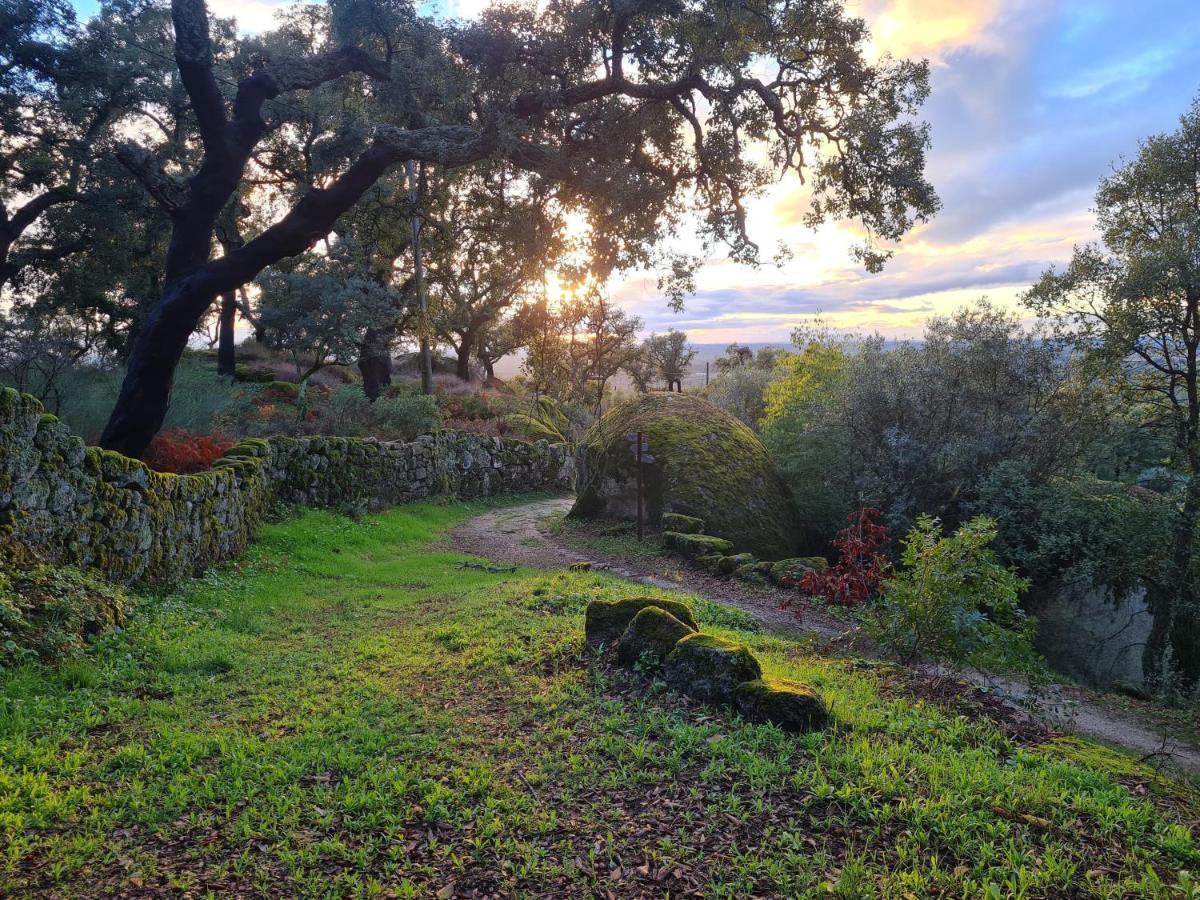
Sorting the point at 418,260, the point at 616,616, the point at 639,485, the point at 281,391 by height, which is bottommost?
the point at 616,616

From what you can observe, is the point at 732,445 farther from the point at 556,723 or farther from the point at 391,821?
the point at 391,821

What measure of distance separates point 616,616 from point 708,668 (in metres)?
1.34

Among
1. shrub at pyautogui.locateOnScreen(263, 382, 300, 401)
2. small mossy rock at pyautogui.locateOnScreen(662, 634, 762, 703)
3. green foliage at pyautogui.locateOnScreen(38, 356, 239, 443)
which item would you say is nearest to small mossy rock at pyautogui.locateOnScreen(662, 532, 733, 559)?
small mossy rock at pyautogui.locateOnScreen(662, 634, 762, 703)

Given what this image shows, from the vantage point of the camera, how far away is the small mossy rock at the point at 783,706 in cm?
496

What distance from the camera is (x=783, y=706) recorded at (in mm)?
5016

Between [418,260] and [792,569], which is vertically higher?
[418,260]

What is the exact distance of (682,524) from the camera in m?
15.0

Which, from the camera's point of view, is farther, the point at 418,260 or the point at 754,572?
the point at 418,260

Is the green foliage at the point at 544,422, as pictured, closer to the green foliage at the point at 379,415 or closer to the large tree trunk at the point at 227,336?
the green foliage at the point at 379,415

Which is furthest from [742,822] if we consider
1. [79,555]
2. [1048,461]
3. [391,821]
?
[1048,461]

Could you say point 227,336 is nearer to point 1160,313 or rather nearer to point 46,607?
point 46,607

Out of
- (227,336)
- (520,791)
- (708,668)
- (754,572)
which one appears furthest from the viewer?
(227,336)

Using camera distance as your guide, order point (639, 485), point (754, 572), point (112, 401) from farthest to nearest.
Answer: point (639, 485), point (112, 401), point (754, 572)

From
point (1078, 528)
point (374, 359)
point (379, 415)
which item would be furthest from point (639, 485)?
point (374, 359)
